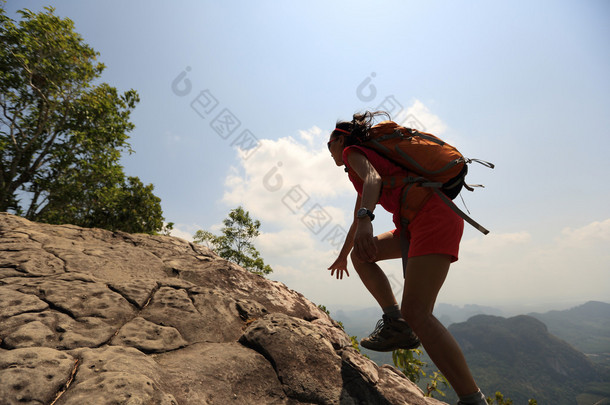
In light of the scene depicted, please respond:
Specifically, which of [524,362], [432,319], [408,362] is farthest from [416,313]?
[524,362]

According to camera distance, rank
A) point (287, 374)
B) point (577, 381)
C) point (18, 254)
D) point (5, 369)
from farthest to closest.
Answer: point (577, 381) < point (18, 254) < point (287, 374) < point (5, 369)

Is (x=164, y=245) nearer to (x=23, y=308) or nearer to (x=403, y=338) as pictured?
(x=23, y=308)

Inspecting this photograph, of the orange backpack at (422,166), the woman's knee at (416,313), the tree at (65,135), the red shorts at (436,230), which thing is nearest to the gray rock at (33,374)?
the woman's knee at (416,313)

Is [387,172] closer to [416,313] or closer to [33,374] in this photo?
[416,313]

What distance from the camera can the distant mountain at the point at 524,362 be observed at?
393 ft

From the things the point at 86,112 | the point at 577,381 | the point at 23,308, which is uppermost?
the point at 86,112

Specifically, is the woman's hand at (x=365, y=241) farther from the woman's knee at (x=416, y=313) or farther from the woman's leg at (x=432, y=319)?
the woman's knee at (x=416, y=313)

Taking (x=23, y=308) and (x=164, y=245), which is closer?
(x=23, y=308)

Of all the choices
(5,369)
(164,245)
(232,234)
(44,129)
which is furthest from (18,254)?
(232,234)

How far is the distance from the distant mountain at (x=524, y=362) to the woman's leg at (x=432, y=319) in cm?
14416

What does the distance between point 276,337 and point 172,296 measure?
1.34m

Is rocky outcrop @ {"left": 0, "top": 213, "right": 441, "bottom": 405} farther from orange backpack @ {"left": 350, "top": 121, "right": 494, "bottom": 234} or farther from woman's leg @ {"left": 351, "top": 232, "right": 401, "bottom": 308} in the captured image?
orange backpack @ {"left": 350, "top": 121, "right": 494, "bottom": 234}

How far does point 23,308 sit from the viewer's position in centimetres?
253

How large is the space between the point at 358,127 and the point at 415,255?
1303 millimetres
